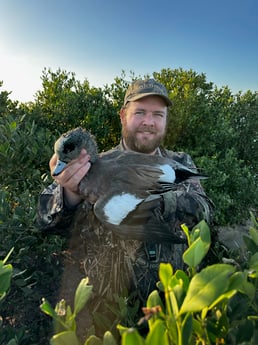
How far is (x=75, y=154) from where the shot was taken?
7.01ft

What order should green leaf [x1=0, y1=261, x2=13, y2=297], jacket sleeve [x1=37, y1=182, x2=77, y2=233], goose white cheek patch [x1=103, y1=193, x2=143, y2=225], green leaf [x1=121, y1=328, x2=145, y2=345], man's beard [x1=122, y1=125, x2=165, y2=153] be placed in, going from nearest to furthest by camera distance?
green leaf [x1=121, y1=328, x2=145, y2=345]
green leaf [x1=0, y1=261, x2=13, y2=297]
goose white cheek patch [x1=103, y1=193, x2=143, y2=225]
jacket sleeve [x1=37, y1=182, x2=77, y2=233]
man's beard [x1=122, y1=125, x2=165, y2=153]

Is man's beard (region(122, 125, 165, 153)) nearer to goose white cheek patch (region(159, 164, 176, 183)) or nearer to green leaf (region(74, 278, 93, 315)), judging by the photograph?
goose white cheek patch (region(159, 164, 176, 183))

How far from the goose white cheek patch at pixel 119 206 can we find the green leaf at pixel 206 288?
4.35ft

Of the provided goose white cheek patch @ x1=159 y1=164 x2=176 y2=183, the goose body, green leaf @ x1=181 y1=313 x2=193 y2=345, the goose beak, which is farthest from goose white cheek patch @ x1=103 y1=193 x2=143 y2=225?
green leaf @ x1=181 y1=313 x2=193 y2=345

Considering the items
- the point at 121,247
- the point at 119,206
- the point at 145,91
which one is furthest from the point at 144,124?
the point at 119,206

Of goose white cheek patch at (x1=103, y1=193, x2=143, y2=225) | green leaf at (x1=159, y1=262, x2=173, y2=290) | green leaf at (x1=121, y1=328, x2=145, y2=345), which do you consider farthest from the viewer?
goose white cheek patch at (x1=103, y1=193, x2=143, y2=225)

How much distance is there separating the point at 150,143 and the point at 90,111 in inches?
60.0

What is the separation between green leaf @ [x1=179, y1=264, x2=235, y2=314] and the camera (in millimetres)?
470

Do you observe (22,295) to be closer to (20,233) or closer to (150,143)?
(20,233)

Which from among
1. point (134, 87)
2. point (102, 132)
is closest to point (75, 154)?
point (134, 87)

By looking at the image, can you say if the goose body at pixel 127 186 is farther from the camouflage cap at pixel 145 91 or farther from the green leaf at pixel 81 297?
the green leaf at pixel 81 297

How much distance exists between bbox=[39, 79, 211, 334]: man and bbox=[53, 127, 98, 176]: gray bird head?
4cm

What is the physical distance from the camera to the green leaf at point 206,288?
1.54ft

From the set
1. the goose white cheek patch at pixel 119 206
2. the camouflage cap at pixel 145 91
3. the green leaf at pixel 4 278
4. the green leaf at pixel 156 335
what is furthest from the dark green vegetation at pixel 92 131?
the green leaf at pixel 156 335
